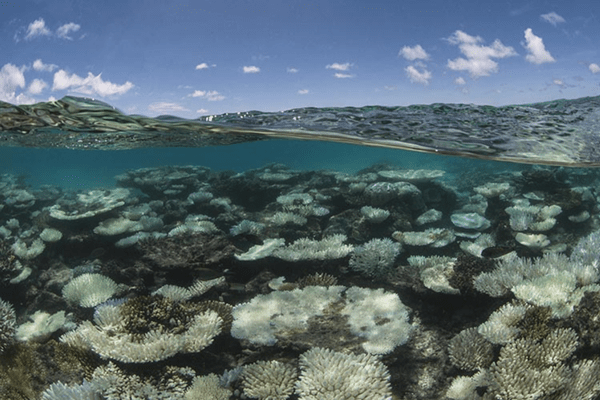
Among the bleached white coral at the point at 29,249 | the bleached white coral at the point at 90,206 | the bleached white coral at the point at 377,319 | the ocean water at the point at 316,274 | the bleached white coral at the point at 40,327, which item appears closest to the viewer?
the ocean water at the point at 316,274

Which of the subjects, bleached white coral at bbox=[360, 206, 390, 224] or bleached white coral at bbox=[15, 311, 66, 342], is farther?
bleached white coral at bbox=[360, 206, 390, 224]

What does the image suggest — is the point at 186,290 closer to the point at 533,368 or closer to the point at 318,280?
the point at 318,280

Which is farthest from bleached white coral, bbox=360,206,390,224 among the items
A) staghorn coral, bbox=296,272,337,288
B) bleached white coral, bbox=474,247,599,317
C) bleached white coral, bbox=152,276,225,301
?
bleached white coral, bbox=152,276,225,301

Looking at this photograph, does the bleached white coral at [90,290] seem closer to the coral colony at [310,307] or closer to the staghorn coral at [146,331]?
the coral colony at [310,307]

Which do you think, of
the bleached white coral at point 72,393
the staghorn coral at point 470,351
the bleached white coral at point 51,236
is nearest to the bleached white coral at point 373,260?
the staghorn coral at point 470,351

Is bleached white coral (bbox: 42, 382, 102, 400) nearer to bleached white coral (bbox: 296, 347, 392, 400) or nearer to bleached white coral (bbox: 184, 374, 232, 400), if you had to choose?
bleached white coral (bbox: 184, 374, 232, 400)

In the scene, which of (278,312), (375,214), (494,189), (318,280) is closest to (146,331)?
(278,312)

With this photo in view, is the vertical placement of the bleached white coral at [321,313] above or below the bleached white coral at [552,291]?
below
